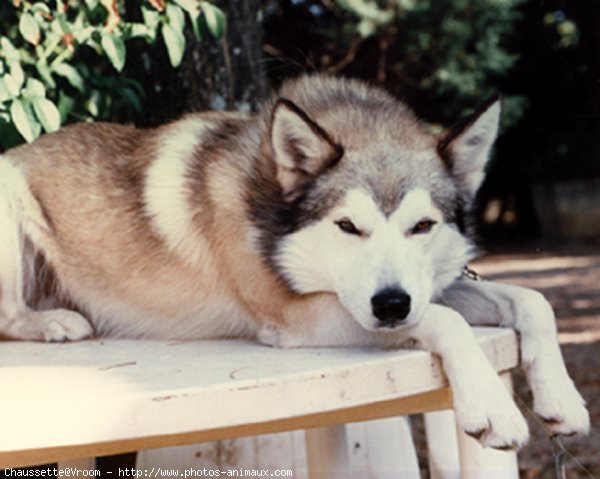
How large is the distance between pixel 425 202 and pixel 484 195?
12.2 m

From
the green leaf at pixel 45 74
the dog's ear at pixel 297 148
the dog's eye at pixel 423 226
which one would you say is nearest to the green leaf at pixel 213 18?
the green leaf at pixel 45 74

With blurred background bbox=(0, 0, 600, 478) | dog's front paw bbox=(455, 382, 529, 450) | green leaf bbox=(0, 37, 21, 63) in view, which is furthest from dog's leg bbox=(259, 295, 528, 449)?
green leaf bbox=(0, 37, 21, 63)

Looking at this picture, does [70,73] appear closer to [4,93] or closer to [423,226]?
[4,93]

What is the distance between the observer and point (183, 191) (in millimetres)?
2141

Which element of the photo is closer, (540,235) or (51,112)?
(51,112)

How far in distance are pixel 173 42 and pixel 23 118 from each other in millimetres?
488

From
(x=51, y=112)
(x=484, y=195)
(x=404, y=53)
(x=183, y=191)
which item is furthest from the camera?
(x=484, y=195)

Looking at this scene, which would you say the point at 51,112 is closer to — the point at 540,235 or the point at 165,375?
the point at 165,375

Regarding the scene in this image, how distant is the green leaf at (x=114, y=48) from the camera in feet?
8.21

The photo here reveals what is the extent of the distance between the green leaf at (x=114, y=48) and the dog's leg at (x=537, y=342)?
123cm

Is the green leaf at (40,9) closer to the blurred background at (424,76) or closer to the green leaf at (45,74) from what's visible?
the blurred background at (424,76)

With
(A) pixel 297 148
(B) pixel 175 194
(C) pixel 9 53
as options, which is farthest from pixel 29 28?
(A) pixel 297 148

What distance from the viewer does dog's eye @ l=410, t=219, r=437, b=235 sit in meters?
1.78

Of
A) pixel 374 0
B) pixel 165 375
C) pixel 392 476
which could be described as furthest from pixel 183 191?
pixel 374 0
